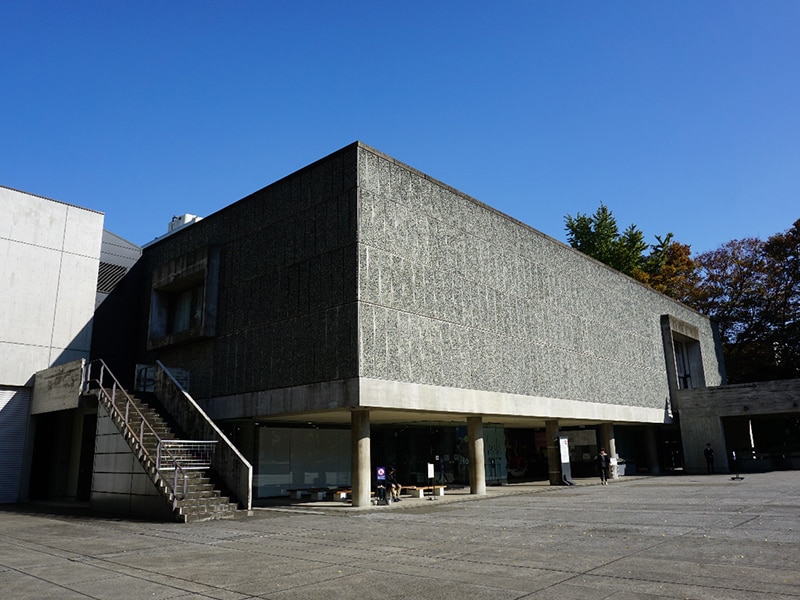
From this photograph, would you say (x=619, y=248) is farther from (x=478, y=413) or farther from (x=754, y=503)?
(x=754, y=503)

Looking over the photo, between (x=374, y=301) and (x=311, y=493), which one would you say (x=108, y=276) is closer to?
(x=311, y=493)

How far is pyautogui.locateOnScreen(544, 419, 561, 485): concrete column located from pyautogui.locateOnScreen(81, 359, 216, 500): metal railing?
1730 cm

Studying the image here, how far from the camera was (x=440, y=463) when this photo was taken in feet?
103

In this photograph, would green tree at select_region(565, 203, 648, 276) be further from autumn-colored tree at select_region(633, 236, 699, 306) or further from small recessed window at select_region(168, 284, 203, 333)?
small recessed window at select_region(168, 284, 203, 333)

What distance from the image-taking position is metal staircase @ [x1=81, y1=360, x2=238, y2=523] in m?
16.9

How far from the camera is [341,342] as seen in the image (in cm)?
2020

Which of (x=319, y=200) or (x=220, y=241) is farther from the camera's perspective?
(x=220, y=241)

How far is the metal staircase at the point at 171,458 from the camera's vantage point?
1692 cm

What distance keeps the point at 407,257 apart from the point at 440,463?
13561 mm

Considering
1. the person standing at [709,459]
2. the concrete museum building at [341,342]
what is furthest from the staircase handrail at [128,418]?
the person standing at [709,459]

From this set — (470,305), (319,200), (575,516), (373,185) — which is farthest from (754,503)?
(319,200)

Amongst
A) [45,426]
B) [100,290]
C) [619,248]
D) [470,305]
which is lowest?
[45,426]

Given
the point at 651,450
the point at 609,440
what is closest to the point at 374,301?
the point at 609,440

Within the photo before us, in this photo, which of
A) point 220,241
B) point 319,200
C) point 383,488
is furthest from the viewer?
point 220,241
